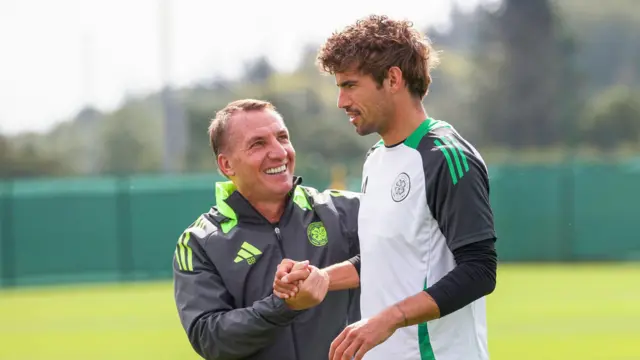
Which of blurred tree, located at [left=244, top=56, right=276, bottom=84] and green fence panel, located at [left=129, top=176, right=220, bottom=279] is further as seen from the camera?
blurred tree, located at [left=244, top=56, right=276, bottom=84]

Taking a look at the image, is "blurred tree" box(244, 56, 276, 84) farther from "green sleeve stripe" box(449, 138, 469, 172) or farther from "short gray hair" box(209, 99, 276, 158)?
"green sleeve stripe" box(449, 138, 469, 172)

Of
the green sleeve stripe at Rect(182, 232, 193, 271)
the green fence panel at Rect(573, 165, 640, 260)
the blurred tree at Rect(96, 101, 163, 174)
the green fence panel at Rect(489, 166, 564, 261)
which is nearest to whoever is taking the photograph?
the green sleeve stripe at Rect(182, 232, 193, 271)

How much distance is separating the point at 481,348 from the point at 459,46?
40.7 m

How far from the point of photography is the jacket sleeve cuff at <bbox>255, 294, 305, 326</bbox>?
14.3 feet

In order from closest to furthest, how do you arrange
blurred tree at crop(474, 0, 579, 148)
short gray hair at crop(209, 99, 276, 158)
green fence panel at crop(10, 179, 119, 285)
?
short gray hair at crop(209, 99, 276, 158) → green fence panel at crop(10, 179, 119, 285) → blurred tree at crop(474, 0, 579, 148)

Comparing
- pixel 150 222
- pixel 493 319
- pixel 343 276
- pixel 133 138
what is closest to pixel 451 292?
pixel 343 276

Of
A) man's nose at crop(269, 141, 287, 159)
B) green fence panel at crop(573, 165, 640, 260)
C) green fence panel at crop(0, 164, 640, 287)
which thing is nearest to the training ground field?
green fence panel at crop(0, 164, 640, 287)

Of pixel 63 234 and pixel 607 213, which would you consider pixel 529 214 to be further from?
pixel 63 234

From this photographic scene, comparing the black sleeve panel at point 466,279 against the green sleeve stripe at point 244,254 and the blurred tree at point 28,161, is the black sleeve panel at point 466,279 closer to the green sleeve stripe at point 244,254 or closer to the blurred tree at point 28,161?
the green sleeve stripe at point 244,254

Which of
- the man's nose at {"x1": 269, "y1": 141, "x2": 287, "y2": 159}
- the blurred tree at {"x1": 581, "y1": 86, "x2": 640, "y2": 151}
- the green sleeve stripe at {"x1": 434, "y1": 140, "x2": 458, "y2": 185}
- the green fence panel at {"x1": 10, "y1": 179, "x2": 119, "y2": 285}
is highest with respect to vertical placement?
the green sleeve stripe at {"x1": 434, "y1": 140, "x2": 458, "y2": 185}

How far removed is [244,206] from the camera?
15.8 ft

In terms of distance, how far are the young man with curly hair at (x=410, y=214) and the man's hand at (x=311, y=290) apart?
161 millimetres

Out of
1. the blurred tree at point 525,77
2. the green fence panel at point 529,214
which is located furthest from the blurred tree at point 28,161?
the green fence panel at point 529,214

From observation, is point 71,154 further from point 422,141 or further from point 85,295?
point 422,141
